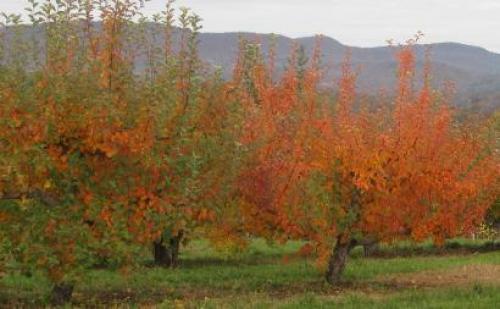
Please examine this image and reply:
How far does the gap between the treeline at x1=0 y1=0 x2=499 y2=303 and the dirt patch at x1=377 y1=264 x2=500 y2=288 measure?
5.74 ft

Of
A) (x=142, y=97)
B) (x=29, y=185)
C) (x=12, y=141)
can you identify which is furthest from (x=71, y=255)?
(x=142, y=97)

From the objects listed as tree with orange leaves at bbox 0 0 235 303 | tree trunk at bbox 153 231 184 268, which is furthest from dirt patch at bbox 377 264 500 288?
tree with orange leaves at bbox 0 0 235 303

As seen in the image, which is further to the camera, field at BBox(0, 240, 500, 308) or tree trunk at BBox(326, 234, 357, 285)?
tree trunk at BBox(326, 234, 357, 285)

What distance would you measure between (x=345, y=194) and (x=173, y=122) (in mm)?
6441

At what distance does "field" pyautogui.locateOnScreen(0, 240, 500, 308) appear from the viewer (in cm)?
1609

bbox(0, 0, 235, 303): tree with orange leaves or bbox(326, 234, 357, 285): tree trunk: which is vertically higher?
bbox(0, 0, 235, 303): tree with orange leaves

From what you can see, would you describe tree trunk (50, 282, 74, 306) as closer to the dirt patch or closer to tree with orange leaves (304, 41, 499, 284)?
tree with orange leaves (304, 41, 499, 284)

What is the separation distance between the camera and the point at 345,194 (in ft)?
62.5

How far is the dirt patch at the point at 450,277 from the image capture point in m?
20.8

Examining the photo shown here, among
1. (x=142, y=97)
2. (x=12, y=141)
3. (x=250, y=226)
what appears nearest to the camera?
(x=12, y=141)

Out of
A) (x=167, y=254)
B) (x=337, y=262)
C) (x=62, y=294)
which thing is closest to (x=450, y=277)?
(x=337, y=262)

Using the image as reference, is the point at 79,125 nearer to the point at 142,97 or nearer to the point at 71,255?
the point at 142,97

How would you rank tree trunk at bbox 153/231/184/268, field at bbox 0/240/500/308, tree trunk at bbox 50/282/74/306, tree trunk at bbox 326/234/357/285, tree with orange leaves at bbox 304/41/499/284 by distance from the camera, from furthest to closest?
tree trunk at bbox 153/231/184/268 < tree trunk at bbox 326/234/357/285 < tree with orange leaves at bbox 304/41/499/284 < tree trunk at bbox 50/282/74/306 < field at bbox 0/240/500/308

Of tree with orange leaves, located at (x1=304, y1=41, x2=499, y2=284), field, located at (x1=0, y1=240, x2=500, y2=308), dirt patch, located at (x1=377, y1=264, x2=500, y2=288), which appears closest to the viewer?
field, located at (x1=0, y1=240, x2=500, y2=308)
